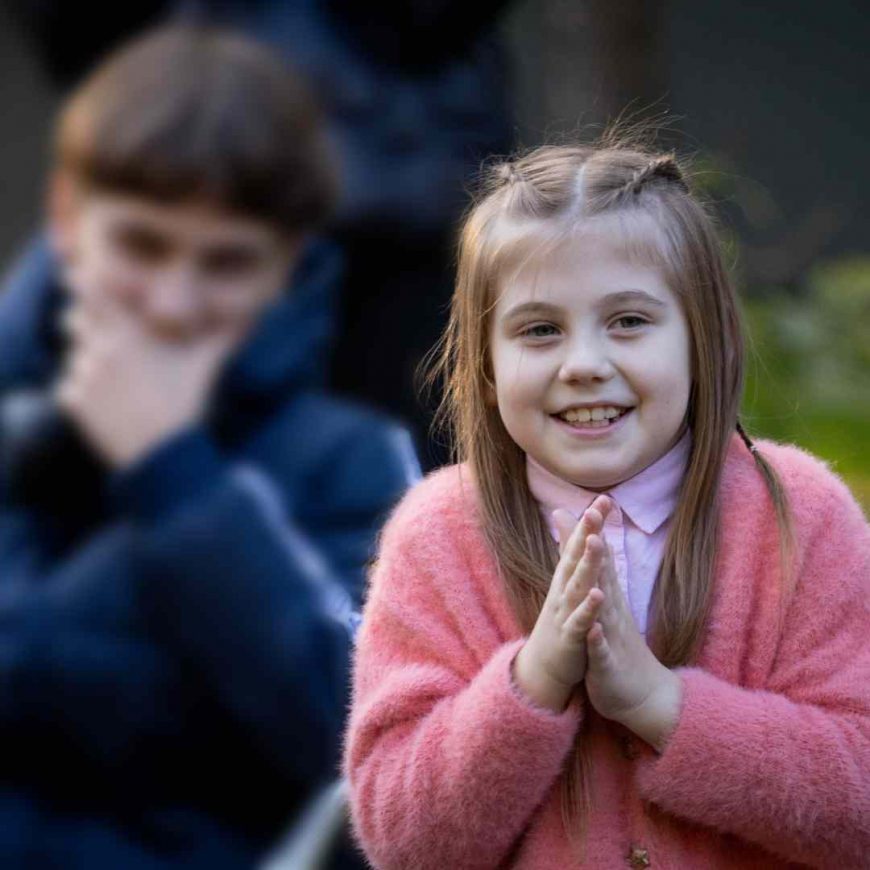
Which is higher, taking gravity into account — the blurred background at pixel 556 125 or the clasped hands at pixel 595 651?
the blurred background at pixel 556 125

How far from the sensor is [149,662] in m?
2.18

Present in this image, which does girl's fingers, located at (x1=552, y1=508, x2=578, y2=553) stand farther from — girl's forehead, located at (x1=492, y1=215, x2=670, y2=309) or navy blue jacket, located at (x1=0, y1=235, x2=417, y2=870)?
navy blue jacket, located at (x1=0, y1=235, x2=417, y2=870)

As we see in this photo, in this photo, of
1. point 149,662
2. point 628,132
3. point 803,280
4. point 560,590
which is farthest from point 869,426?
point 560,590

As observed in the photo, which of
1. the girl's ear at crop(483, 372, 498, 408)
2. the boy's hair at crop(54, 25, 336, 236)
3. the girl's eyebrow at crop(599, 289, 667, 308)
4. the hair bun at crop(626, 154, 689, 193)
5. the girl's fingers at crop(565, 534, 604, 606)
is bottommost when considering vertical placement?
the girl's fingers at crop(565, 534, 604, 606)

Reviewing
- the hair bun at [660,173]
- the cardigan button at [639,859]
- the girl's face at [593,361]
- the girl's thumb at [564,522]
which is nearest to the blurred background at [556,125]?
the hair bun at [660,173]

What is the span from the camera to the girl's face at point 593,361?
1222 millimetres

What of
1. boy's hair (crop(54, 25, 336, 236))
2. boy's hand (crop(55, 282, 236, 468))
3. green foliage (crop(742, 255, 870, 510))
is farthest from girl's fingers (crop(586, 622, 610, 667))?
green foliage (crop(742, 255, 870, 510))

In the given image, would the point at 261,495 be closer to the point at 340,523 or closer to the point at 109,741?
the point at 340,523

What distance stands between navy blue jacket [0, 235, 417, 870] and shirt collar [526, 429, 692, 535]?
0.84 meters

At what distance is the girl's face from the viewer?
1.22m

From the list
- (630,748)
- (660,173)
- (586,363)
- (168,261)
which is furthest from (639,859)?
(168,261)

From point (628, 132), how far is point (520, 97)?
142 centimetres

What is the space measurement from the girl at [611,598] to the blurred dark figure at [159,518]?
0.84m

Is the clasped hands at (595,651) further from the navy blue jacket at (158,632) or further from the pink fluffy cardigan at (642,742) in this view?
the navy blue jacket at (158,632)
